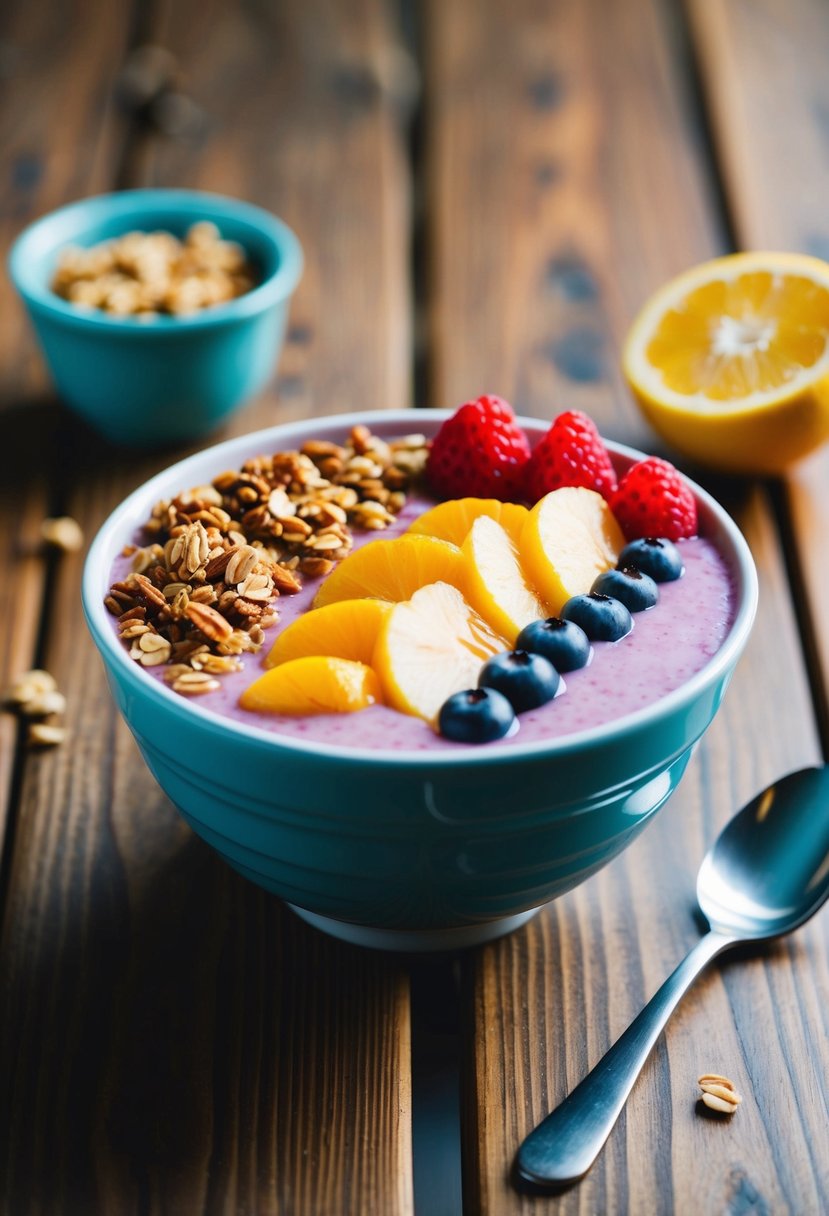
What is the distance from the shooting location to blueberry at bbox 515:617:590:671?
32.4 inches

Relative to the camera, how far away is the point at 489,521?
0.93 m

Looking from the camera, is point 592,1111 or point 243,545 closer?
point 592,1111

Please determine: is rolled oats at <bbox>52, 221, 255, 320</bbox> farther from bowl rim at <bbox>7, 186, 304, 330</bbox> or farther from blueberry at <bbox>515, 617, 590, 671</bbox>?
blueberry at <bbox>515, 617, 590, 671</bbox>

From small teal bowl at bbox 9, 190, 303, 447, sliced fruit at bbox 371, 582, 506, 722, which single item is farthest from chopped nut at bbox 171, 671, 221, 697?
small teal bowl at bbox 9, 190, 303, 447

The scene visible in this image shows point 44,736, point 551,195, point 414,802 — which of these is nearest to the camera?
point 414,802

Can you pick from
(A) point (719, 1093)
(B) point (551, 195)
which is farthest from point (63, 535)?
(B) point (551, 195)

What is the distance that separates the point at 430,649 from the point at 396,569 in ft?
0.32

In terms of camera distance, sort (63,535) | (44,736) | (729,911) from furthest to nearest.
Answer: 1. (63,535)
2. (44,736)
3. (729,911)

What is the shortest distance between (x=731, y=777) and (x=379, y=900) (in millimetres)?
402

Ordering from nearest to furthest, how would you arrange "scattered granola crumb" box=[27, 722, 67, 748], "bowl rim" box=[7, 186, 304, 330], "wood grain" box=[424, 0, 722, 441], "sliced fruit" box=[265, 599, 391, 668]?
"sliced fruit" box=[265, 599, 391, 668]
"scattered granola crumb" box=[27, 722, 67, 748]
"bowl rim" box=[7, 186, 304, 330]
"wood grain" box=[424, 0, 722, 441]

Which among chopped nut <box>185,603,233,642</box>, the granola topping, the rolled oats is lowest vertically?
the rolled oats

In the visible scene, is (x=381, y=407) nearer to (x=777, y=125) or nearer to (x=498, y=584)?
(x=498, y=584)

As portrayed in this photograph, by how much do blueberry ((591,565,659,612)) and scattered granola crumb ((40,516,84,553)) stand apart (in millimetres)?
674

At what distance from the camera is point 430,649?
0.83 metres
